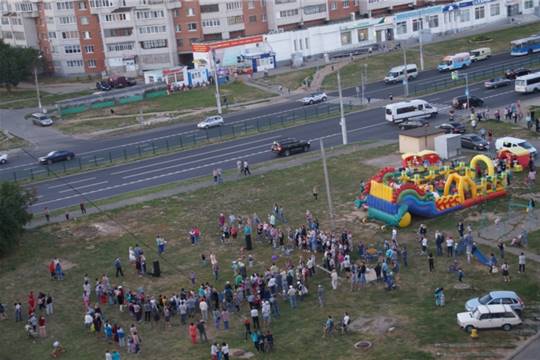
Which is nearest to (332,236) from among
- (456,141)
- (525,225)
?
(525,225)

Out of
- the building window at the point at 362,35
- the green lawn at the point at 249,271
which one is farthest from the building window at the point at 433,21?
the green lawn at the point at 249,271

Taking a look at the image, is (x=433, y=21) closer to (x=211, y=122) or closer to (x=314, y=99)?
(x=314, y=99)

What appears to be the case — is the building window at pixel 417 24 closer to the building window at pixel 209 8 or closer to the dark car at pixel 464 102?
the building window at pixel 209 8

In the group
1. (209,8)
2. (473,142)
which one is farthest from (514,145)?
(209,8)

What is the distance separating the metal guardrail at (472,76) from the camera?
312 feet

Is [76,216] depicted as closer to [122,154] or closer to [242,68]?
[122,154]

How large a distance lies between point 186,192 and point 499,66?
54.2 meters

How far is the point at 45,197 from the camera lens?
68000 mm

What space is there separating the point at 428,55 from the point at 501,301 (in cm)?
8264

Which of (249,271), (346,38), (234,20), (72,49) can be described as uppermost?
(234,20)

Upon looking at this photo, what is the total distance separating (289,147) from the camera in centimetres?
7350

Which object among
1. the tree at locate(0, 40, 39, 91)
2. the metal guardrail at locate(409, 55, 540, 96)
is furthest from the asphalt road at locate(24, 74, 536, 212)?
the tree at locate(0, 40, 39, 91)

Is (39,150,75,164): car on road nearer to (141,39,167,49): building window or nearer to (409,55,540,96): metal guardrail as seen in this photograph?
(409,55,540,96): metal guardrail

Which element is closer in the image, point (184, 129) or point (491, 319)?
point (491, 319)
